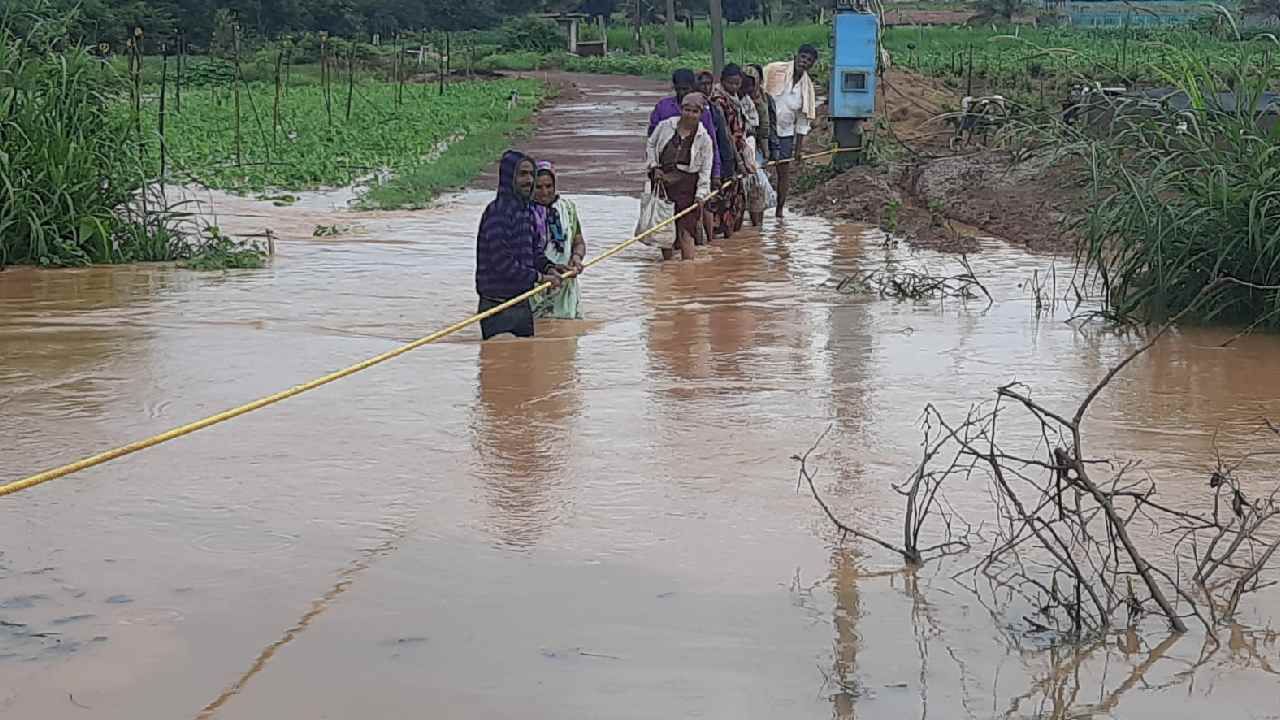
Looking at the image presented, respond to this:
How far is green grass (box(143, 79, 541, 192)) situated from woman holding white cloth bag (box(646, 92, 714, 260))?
14.7 ft

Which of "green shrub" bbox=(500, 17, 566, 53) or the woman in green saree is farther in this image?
"green shrub" bbox=(500, 17, 566, 53)

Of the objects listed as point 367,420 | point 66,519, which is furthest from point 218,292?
point 66,519

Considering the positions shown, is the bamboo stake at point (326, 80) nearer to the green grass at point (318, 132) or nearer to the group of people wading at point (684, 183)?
the green grass at point (318, 132)

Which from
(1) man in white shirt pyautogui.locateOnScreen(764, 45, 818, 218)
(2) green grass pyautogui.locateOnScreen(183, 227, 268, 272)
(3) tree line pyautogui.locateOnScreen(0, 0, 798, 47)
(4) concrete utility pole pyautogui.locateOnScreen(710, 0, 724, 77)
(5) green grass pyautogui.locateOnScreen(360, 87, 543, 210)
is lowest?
(2) green grass pyautogui.locateOnScreen(183, 227, 268, 272)

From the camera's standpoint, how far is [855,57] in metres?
16.8

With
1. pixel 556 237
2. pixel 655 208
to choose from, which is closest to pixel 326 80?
pixel 655 208

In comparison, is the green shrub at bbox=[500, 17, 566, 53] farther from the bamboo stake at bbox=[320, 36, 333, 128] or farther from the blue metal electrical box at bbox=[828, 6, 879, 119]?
the blue metal electrical box at bbox=[828, 6, 879, 119]

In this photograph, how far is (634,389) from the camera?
7887 mm

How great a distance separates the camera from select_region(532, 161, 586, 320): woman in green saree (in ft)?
29.3

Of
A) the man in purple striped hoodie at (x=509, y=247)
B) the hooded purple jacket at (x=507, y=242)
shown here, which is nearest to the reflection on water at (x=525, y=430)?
the man in purple striped hoodie at (x=509, y=247)

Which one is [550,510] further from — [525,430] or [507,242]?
[507,242]

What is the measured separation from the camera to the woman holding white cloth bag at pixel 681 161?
1192cm

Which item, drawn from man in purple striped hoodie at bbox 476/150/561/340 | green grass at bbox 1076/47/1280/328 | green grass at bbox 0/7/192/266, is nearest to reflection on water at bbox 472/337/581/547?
man in purple striped hoodie at bbox 476/150/561/340

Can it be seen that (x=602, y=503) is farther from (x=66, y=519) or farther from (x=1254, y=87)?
(x=1254, y=87)
